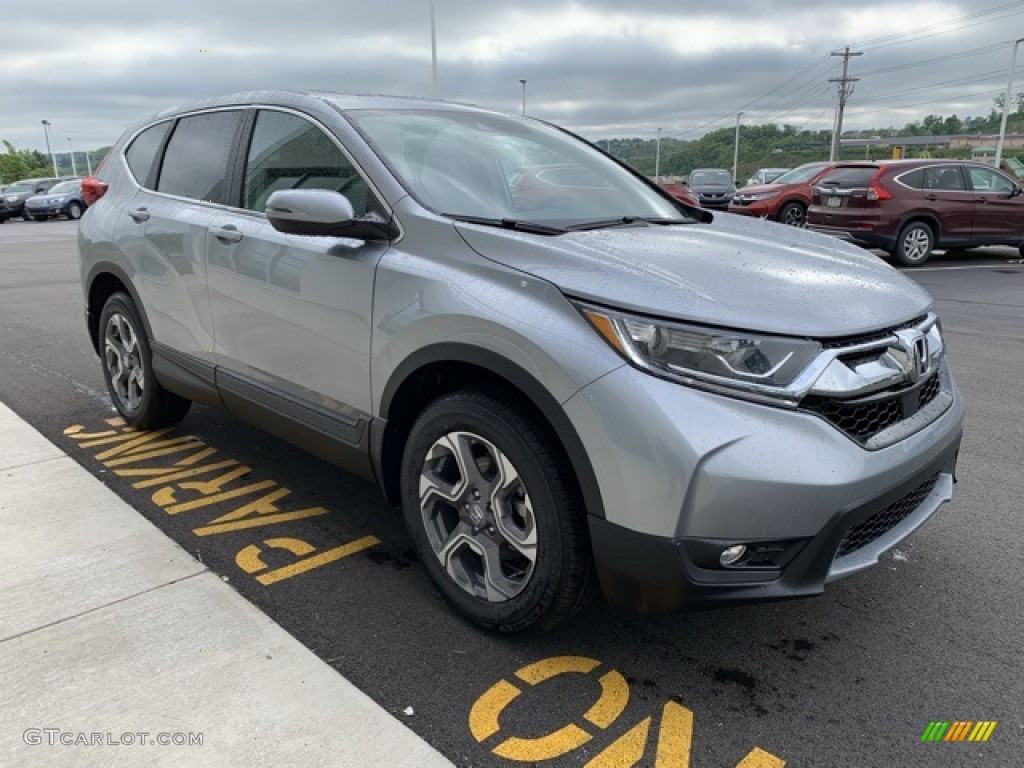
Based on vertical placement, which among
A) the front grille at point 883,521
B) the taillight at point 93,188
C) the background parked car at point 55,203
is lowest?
the background parked car at point 55,203

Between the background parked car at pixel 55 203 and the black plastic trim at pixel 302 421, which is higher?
the black plastic trim at pixel 302 421

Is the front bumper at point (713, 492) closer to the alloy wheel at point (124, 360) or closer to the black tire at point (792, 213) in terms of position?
the alloy wheel at point (124, 360)

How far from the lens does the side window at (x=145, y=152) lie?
4.34 meters

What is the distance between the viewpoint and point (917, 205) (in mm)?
12484

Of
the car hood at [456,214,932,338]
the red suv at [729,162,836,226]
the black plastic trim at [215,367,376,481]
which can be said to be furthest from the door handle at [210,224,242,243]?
the red suv at [729,162,836,226]

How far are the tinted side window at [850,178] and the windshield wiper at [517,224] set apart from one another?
11389 millimetres

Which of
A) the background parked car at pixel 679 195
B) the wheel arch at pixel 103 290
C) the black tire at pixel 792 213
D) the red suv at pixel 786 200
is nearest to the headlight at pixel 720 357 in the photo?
the background parked car at pixel 679 195

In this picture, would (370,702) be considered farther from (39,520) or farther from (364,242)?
(39,520)

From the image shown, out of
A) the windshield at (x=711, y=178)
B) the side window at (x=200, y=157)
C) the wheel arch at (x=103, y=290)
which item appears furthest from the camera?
the windshield at (x=711, y=178)

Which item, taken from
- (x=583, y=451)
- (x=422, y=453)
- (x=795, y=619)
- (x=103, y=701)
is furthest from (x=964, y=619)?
(x=103, y=701)

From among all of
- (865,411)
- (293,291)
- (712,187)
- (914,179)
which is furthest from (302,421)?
(712,187)

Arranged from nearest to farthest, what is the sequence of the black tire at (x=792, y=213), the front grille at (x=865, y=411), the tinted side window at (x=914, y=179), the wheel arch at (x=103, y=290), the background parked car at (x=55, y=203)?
the front grille at (x=865, y=411) → the wheel arch at (x=103, y=290) → the tinted side window at (x=914, y=179) → the black tire at (x=792, y=213) → the background parked car at (x=55, y=203)

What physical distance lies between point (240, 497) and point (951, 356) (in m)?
5.71

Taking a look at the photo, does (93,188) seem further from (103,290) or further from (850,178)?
(850,178)
